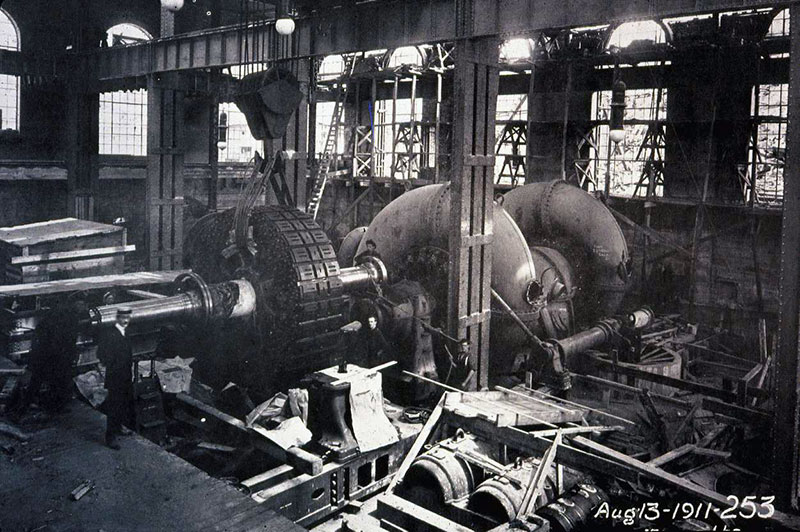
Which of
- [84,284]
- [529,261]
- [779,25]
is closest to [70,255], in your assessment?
[84,284]

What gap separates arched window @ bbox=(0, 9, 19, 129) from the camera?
1925 centimetres

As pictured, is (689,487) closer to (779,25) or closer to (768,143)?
(768,143)

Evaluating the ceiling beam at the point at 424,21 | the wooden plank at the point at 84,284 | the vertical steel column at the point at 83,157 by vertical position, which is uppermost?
the ceiling beam at the point at 424,21

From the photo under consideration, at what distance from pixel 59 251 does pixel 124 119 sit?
13241 mm

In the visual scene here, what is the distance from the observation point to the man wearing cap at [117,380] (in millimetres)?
6301

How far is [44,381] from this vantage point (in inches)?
278

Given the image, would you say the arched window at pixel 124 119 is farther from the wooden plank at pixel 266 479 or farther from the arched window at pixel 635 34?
the wooden plank at pixel 266 479

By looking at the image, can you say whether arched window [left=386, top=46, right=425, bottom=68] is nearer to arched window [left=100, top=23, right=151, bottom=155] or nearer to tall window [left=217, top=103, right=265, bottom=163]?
tall window [left=217, top=103, right=265, bottom=163]

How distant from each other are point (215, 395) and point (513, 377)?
4.18 meters

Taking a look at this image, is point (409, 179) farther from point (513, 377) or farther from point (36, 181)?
point (513, 377)

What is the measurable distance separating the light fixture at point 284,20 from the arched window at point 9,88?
13176 millimetres

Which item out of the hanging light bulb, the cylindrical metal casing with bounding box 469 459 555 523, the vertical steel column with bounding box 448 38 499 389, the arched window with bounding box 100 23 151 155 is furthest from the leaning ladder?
the cylindrical metal casing with bounding box 469 459 555 523

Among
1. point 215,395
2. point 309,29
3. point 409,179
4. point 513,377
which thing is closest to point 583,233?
point 513,377

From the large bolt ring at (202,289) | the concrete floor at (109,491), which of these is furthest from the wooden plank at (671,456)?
the large bolt ring at (202,289)
